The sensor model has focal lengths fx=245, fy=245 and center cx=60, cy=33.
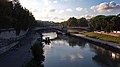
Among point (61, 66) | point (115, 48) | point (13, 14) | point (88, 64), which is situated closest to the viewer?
point (61, 66)

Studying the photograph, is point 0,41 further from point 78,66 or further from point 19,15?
point 19,15

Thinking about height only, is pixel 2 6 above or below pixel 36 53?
above

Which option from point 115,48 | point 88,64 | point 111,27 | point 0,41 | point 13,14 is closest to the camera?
point 88,64

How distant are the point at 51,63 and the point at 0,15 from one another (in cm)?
1375

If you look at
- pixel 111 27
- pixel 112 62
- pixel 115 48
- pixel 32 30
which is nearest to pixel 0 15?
pixel 112 62

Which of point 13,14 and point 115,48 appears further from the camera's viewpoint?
point 13,14

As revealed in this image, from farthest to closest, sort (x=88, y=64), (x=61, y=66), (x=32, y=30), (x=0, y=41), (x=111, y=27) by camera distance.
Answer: (x=32, y=30)
(x=111, y=27)
(x=0, y=41)
(x=88, y=64)
(x=61, y=66)

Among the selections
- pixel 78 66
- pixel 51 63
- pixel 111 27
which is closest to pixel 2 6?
pixel 51 63

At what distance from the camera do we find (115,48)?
164 ft

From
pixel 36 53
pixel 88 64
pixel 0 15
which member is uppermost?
pixel 0 15

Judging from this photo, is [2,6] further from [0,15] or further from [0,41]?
[0,41]

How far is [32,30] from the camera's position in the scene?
11888 centimetres

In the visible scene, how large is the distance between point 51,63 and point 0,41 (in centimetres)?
1054

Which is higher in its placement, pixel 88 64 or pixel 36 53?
pixel 36 53
